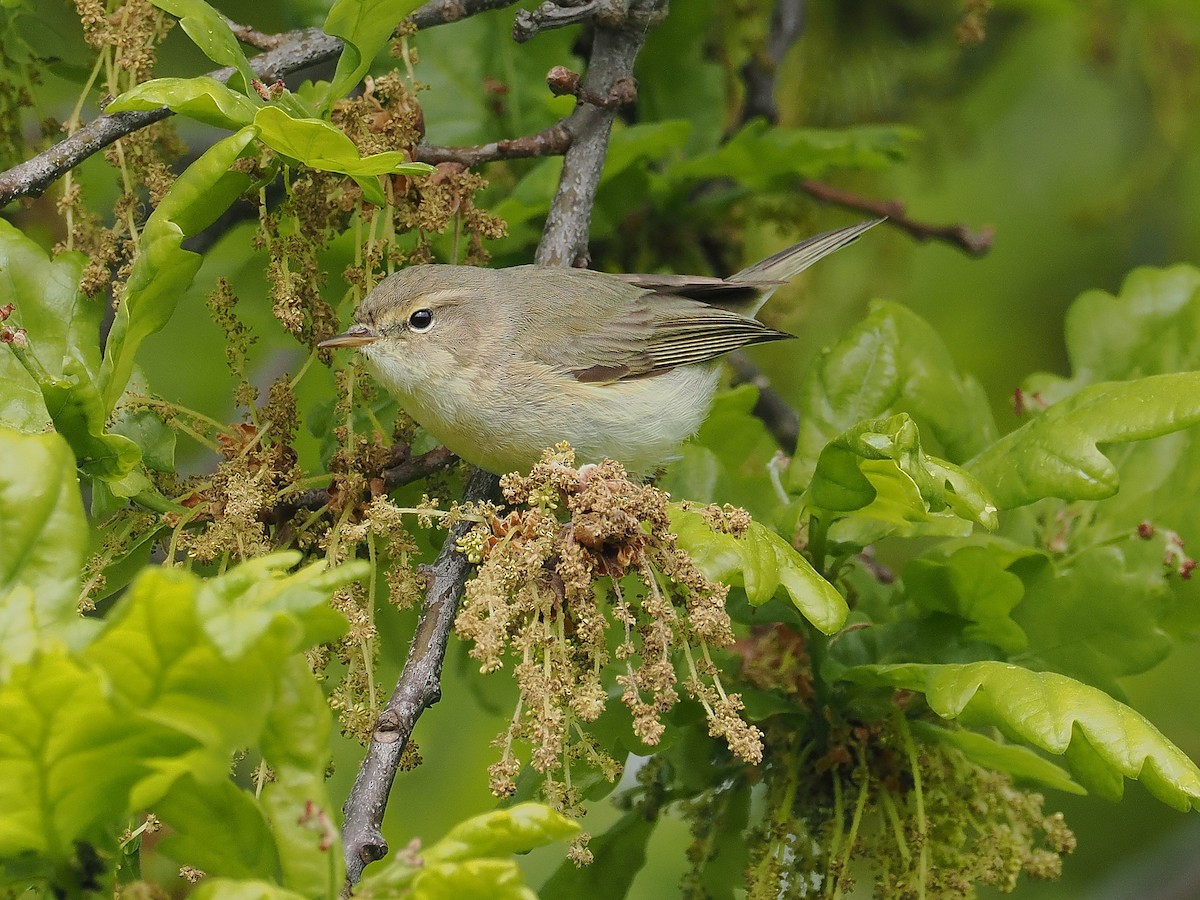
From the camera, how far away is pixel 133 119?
2525 mm

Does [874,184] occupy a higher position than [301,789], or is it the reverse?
[301,789]

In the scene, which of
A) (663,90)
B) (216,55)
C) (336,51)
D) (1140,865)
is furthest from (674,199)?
(1140,865)

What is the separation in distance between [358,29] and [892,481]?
1.37m

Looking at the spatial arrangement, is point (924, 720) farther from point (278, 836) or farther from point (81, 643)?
point (81, 643)

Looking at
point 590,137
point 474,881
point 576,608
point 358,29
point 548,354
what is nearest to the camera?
point 474,881

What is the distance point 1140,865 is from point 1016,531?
3.62 metres

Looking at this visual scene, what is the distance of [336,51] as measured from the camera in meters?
2.98

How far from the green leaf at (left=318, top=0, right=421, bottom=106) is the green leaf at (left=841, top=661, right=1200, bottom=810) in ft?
5.04

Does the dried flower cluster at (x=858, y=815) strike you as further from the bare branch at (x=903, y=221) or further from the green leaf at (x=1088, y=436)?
the bare branch at (x=903, y=221)

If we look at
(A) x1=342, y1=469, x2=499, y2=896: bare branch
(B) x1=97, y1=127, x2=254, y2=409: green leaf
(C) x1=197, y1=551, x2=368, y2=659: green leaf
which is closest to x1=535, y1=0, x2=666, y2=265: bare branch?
(A) x1=342, y1=469, x2=499, y2=896: bare branch

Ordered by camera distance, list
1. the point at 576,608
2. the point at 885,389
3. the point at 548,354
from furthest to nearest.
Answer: the point at 548,354
the point at 885,389
the point at 576,608

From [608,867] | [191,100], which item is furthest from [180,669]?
[608,867]

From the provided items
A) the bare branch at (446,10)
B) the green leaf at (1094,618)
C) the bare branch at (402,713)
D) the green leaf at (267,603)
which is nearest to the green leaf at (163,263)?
the bare branch at (402,713)

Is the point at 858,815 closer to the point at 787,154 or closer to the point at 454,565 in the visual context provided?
the point at 454,565
